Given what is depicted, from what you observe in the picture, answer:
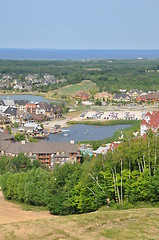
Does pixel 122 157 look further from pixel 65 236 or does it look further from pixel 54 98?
pixel 54 98

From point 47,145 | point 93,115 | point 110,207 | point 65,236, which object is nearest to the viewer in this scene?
point 65,236

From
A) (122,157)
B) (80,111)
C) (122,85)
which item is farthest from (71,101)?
(122,157)

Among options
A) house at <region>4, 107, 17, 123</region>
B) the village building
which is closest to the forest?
the village building

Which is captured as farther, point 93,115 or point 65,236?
point 93,115

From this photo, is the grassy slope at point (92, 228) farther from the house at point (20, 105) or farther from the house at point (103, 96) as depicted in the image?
the house at point (103, 96)

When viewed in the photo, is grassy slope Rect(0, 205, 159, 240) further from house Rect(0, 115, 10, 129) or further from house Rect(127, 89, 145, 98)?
house Rect(127, 89, 145, 98)

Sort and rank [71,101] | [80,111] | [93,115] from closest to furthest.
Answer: [93,115] → [80,111] → [71,101]

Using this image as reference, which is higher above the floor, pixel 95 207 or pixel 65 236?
pixel 65 236
